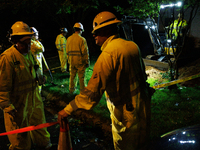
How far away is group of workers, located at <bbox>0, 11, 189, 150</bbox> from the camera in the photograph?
6.19 feet

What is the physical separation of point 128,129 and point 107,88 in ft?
2.06

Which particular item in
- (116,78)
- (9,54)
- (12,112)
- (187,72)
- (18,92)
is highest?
(9,54)

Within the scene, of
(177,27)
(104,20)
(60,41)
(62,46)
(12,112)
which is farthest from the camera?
(62,46)

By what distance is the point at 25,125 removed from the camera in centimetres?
284

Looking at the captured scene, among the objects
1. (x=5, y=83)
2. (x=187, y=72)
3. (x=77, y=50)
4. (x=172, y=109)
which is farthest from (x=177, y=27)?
(x=5, y=83)

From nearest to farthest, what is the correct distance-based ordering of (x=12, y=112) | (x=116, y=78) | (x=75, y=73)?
(x=116, y=78), (x=12, y=112), (x=75, y=73)

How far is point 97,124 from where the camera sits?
4156 millimetres

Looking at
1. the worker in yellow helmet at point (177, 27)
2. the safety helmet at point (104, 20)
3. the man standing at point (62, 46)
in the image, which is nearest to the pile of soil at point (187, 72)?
the worker in yellow helmet at point (177, 27)

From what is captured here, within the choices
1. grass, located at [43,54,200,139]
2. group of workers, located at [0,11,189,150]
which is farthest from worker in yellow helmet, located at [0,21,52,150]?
grass, located at [43,54,200,139]

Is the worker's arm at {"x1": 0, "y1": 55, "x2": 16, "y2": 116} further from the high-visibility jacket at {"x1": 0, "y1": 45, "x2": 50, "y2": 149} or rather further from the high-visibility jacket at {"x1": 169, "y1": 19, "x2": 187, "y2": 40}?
the high-visibility jacket at {"x1": 169, "y1": 19, "x2": 187, "y2": 40}

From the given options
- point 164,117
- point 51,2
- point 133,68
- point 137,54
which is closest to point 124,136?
point 133,68

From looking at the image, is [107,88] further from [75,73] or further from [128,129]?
[75,73]

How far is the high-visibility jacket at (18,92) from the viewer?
A: 2561 millimetres

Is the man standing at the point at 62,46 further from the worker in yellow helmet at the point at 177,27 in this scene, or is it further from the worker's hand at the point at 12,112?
the worker's hand at the point at 12,112
